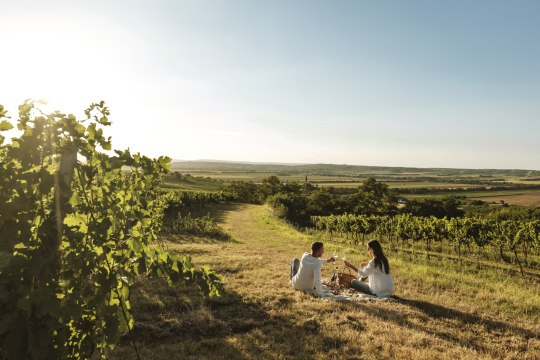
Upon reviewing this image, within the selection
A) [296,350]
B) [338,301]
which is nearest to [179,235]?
[338,301]

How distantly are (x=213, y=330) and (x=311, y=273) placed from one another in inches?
117

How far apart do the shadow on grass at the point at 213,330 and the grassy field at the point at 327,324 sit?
0.02m

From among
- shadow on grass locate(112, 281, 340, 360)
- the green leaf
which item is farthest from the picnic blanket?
the green leaf

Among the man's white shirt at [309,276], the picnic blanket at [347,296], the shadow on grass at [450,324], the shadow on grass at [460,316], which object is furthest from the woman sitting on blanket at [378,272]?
the man's white shirt at [309,276]

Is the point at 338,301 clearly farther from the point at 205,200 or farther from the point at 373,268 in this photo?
the point at 205,200

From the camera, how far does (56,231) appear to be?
2.77m

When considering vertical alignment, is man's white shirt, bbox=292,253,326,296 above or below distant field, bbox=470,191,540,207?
above

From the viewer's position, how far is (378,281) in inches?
331

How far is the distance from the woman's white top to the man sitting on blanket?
0.98 m

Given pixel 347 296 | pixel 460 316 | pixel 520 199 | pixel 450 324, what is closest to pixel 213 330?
pixel 347 296

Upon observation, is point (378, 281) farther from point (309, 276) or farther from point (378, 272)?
point (309, 276)

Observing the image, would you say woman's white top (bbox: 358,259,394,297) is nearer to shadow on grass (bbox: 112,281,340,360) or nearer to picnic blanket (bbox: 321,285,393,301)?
picnic blanket (bbox: 321,285,393,301)

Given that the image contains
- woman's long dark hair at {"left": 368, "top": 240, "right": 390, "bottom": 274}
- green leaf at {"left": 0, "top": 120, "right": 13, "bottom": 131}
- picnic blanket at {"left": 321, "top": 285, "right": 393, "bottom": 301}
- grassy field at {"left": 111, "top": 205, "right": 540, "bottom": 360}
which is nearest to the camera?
green leaf at {"left": 0, "top": 120, "right": 13, "bottom": 131}

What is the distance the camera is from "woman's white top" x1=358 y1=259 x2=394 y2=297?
834 cm
